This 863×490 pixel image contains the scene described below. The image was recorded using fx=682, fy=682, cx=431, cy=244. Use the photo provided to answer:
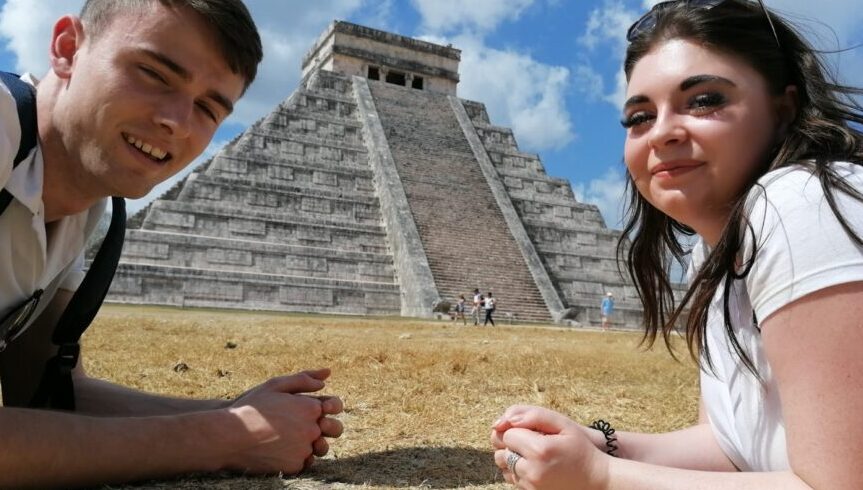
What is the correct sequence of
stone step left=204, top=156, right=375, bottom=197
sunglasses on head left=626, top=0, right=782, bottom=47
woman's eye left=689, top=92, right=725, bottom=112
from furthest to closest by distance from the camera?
stone step left=204, top=156, right=375, bottom=197 < sunglasses on head left=626, top=0, right=782, bottom=47 < woman's eye left=689, top=92, right=725, bottom=112

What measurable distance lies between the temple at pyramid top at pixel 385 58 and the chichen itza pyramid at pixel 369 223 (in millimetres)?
1649

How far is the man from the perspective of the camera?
189cm

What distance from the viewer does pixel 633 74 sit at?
1871mm

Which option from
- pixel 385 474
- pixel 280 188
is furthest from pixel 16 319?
pixel 280 188

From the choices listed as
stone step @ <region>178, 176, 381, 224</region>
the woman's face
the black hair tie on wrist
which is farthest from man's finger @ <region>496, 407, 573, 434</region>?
stone step @ <region>178, 176, 381, 224</region>

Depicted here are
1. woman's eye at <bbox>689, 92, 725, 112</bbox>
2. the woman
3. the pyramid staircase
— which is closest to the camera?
the woman

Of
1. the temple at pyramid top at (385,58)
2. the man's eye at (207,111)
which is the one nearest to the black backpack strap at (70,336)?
the man's eye at (207,111)

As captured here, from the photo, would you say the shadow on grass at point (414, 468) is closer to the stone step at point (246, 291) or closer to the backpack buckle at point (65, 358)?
the backpack buckle at point (65, 358)

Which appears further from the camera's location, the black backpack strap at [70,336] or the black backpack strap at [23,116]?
the black backpack strap at [70,336]

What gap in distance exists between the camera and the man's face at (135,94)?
1966mm

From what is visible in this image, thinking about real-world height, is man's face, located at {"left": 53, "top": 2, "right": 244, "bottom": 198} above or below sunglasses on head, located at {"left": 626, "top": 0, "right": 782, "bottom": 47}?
below

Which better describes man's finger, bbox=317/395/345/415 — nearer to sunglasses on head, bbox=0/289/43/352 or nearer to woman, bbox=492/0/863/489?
woman, bbox=492/0/863/489

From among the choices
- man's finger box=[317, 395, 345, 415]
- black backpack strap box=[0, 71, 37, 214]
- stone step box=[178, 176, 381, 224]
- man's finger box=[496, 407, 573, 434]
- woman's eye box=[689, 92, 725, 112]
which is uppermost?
stone step box=[178, 176, 381, 224]

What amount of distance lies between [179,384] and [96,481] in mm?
2142
